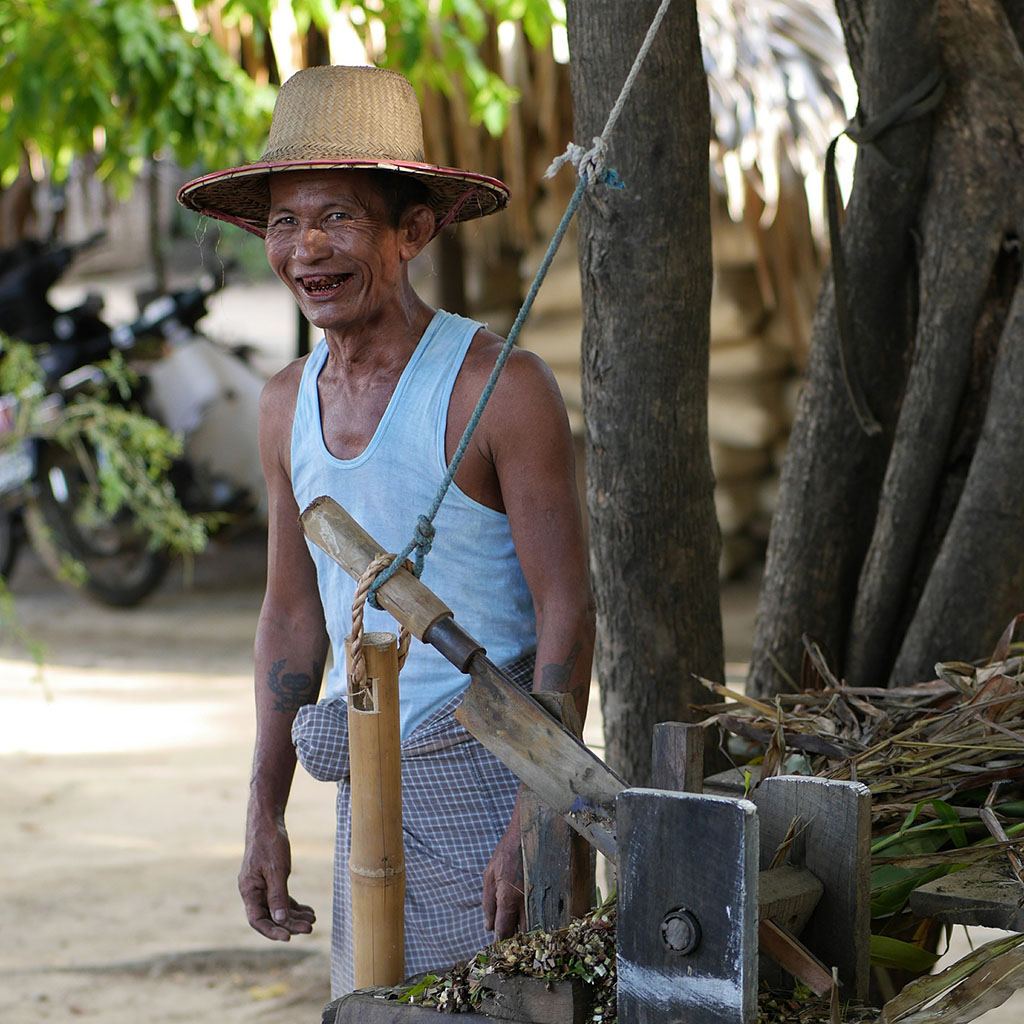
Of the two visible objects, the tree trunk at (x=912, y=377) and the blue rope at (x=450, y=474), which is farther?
the tree trunk at (x=912, y=377)

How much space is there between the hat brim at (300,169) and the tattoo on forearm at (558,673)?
0.58 metres

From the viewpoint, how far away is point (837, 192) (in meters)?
2.49

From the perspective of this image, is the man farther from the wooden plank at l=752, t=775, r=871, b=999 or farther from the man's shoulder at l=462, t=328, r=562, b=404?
the wooden plank at l=752, t=775, r=871, b=999

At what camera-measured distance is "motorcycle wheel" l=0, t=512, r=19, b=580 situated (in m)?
7.96

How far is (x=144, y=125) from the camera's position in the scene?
15.0ft

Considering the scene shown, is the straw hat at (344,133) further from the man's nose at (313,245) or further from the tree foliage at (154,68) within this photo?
the tree foliage at (154,68)

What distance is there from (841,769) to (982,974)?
0.46 meters

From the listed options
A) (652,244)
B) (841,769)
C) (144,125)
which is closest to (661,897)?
(841,769)

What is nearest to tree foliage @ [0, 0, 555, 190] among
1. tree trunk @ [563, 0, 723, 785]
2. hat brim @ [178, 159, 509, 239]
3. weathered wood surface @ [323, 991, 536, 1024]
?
tree trunk @ [563, 0, 723, 785]

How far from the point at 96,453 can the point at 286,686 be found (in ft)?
17.9

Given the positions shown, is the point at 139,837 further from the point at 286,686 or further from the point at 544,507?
the point at 544,507

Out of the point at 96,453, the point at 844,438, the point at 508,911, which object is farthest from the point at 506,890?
the point at 96,453

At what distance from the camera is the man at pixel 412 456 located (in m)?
1.74

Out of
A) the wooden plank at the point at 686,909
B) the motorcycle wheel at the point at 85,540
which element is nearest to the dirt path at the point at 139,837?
the motorcycle wheel at the point at 85,540
